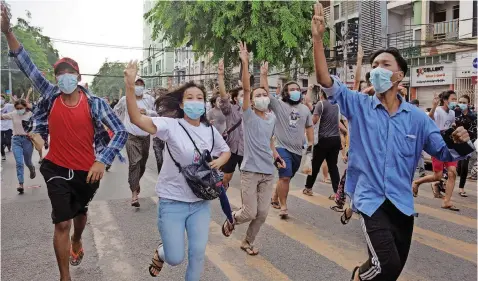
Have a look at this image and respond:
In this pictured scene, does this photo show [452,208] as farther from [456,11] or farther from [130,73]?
[456,11]

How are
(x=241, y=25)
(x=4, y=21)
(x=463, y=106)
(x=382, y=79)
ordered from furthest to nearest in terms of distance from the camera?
(x=241, y=25) < (x=463, y=106) < (x=4, y=21) < (x=382, y=79)

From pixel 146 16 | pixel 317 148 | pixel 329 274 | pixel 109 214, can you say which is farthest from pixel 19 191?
pixel 146 16

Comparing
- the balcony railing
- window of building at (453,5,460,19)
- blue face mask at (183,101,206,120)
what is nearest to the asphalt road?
blue face mask at (183,101,206,120)

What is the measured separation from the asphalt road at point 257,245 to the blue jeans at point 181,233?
770 millimetres

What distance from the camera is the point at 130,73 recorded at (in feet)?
10.0

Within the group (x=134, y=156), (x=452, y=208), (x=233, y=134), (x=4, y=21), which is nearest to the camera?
(x=4, y=21)

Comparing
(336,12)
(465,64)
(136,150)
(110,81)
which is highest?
(110,81)

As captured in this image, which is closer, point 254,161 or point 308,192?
point 254,161

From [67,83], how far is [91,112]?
0.31 m

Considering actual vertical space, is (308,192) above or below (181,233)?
below

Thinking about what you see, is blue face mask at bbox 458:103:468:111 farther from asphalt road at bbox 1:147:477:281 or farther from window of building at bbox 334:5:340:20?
window of building at bbox 334:5:340:20

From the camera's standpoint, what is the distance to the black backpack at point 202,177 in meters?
3.31

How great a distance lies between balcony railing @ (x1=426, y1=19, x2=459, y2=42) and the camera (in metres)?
20.8

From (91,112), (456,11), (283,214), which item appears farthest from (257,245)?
Answer: (456,11)
